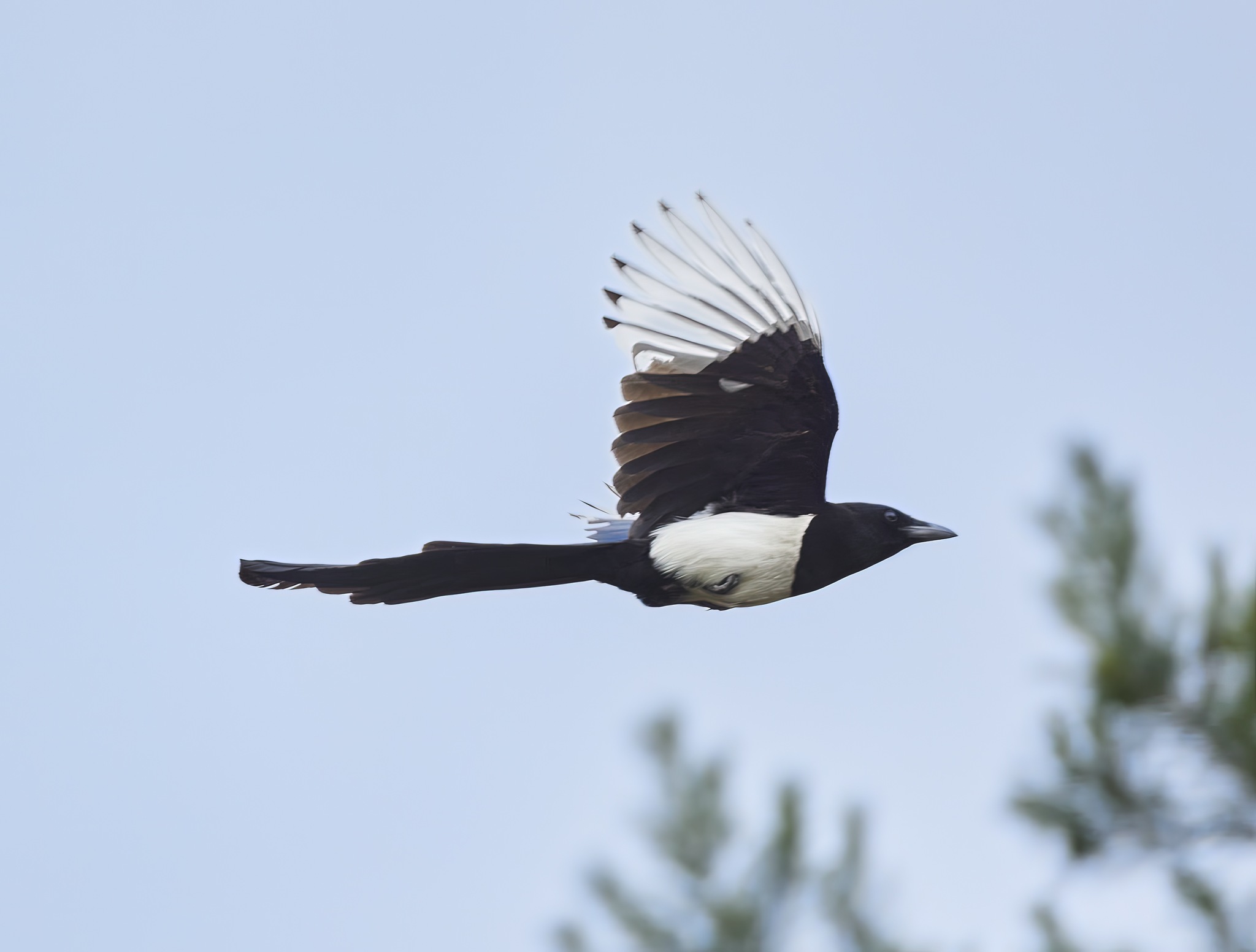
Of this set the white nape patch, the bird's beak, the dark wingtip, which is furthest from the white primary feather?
the dark wingtip

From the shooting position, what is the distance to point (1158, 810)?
1.96m

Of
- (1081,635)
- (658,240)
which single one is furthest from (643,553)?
(1081,635)

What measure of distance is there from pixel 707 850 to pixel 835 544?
345 centimetres

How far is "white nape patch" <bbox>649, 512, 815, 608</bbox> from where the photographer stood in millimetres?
5379

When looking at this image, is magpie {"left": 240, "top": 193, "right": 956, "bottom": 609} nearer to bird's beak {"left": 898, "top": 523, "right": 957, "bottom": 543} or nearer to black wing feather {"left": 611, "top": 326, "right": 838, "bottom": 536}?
black wing feather {"left": 611, "top": 326, "right": 838, "bottom": 536}

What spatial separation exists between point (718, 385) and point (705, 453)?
255mm

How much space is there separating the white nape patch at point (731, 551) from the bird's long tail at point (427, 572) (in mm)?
325

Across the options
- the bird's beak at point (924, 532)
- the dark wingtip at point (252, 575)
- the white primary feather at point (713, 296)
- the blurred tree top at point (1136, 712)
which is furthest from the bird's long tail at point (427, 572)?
the blurred tree top at point (1136, 712)

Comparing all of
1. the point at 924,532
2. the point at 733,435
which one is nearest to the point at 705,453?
the point at 733,435

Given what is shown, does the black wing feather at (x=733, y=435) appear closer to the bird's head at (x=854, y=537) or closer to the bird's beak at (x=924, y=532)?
the bird's head at (x=854, y=537)

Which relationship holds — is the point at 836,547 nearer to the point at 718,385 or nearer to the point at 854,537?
the point at 854,537

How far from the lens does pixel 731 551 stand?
17.6 feet

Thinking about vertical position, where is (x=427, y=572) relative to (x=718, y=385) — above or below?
below

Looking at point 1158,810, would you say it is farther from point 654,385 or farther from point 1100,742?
point 654,385
